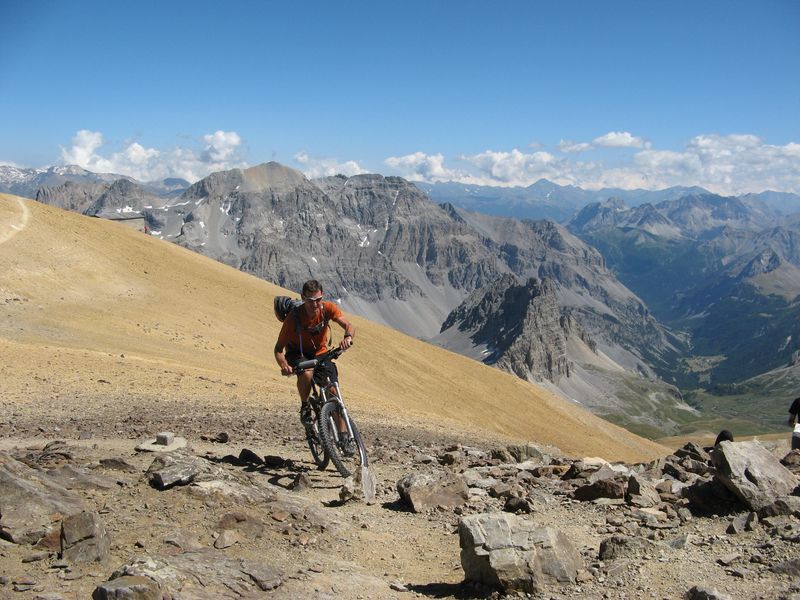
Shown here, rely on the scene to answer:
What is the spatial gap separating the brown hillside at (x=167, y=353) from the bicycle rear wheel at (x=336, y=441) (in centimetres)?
763

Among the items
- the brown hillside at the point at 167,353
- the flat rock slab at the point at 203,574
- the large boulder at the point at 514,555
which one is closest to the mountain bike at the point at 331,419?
the large boulder at the point at 514,555

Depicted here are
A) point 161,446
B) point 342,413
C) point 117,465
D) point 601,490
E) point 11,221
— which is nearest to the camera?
point 117,465

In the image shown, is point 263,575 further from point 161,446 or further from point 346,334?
point 161,446

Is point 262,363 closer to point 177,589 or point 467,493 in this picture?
point 467,493

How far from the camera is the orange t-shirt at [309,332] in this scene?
40.1 feet

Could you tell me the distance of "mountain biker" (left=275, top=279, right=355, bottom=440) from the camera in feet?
39.7

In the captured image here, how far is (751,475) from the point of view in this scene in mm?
9867

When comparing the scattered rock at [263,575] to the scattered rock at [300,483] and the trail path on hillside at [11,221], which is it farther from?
the trail path on hillside at [11,221]

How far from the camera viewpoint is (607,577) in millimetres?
7801

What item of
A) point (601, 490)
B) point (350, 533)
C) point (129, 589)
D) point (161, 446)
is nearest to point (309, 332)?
point (161, 446)

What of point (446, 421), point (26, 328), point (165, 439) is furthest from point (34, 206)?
point (165, 439)

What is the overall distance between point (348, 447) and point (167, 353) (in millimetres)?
19125

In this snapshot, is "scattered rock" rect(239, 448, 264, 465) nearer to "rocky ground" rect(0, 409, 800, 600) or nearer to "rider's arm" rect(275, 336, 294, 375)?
"rocky ground" rect(0, 409, 800, 600)

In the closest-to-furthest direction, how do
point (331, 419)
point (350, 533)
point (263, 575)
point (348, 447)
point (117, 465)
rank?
point (263, 575)
point (350, 533)
point (117, 465)
point (331, 419)
point (348, 447)
